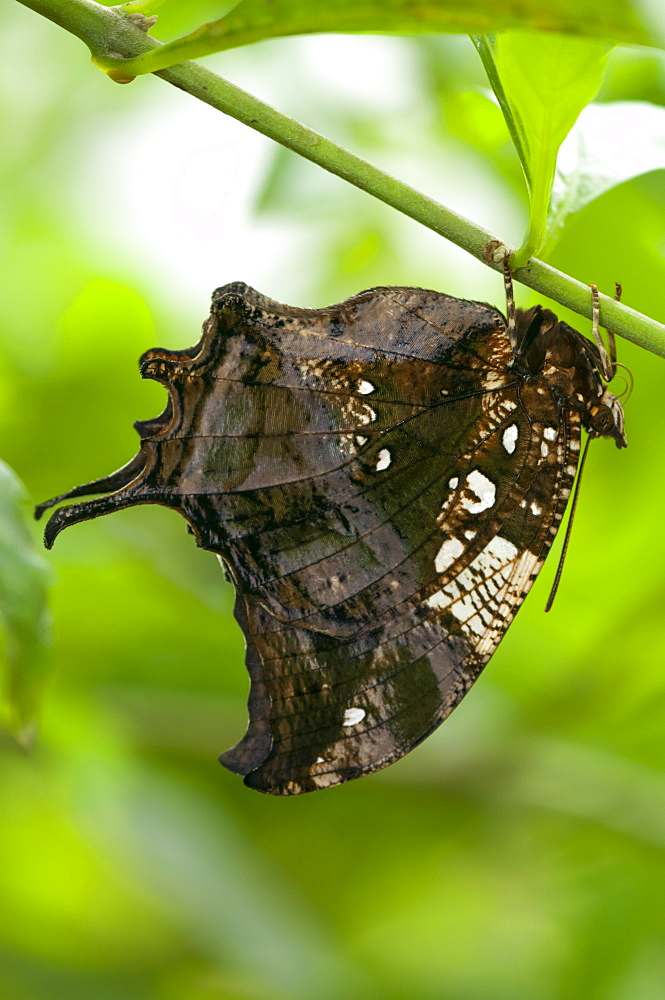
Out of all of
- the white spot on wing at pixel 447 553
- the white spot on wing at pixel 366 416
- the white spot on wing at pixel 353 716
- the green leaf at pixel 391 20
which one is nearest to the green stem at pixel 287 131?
the green leaf at pixel 391 20

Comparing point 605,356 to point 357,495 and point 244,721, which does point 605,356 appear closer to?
point 357,495

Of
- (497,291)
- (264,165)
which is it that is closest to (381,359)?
(264,165)

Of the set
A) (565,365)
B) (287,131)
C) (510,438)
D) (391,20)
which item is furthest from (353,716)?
(391,20)

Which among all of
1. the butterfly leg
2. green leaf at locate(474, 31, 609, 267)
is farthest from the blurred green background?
green leaf at locate(474, 31, 609, 267)

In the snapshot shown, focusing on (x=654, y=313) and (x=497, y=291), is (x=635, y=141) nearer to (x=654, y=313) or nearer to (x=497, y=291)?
(x=654, y=313)

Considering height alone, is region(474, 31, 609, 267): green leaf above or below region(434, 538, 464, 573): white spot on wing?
above

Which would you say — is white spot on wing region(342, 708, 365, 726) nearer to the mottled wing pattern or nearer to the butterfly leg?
the mottled wing pattern

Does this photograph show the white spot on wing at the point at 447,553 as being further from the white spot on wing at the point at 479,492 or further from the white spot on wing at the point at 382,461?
the white spot on wing at the point at 382,461
